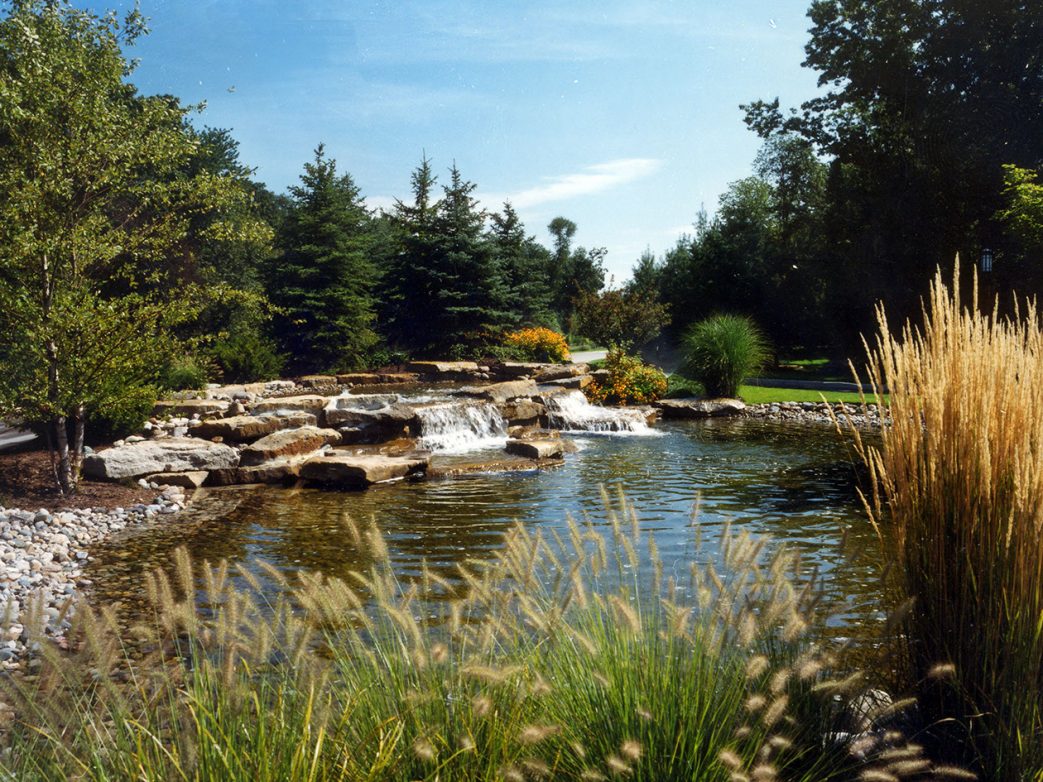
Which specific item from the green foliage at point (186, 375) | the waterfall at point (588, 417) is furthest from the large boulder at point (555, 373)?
the green foliage at point (186, 375)

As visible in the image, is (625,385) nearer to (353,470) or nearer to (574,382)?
(574,382)

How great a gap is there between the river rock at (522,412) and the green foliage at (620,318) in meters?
12.4

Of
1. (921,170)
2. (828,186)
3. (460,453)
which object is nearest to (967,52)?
(921,170)

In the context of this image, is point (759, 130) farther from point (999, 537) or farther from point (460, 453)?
point (999, 537)

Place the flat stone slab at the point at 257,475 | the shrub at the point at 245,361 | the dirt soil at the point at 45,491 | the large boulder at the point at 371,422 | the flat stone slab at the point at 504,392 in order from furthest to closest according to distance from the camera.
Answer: the shrub at the point at 245,361 → the flat stone slab at the point at 504,392 → the large boulder at the point at 371,422 → the flat stone slab at the point at 257,475 → the dirt soil at the point at 45,491

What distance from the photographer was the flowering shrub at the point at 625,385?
19.5 meters

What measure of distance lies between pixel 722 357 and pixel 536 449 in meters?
7.78

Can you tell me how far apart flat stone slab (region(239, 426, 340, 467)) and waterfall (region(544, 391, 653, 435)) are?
4.93m

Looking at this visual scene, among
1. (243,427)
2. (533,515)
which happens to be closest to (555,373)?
(243,427)

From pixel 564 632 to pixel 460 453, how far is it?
1099cm

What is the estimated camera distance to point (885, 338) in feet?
10.0

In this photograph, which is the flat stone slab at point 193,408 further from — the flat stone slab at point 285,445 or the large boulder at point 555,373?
the large boulder at point 555,373

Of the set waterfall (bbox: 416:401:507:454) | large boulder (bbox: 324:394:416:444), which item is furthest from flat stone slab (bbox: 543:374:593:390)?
large boulder (bbox: 324:394:416:444)

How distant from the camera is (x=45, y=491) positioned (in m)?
9.43
